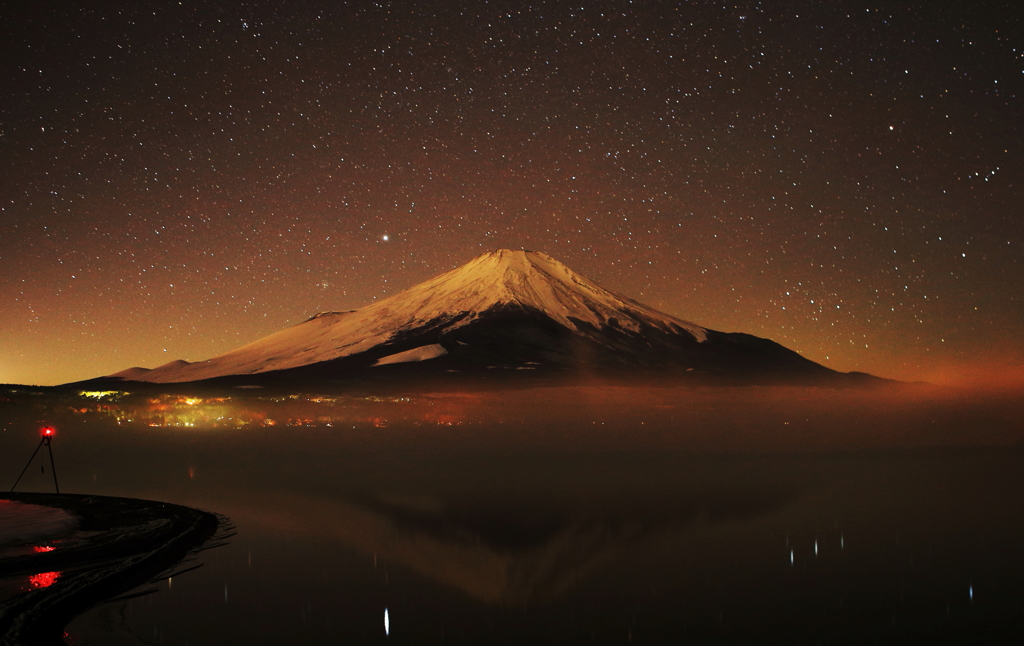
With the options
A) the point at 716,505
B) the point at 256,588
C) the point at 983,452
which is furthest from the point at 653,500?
the point at 983,452

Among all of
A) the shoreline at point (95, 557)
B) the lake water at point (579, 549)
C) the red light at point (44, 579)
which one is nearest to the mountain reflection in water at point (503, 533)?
the lake water at point (579, 549)

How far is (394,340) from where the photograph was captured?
19662cm

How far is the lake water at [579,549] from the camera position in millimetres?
16734

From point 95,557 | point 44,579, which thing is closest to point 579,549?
point 95,557

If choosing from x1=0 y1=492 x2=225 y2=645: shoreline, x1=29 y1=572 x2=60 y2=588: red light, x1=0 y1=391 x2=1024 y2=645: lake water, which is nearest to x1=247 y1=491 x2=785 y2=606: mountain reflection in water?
x1=0 y1=391 x2=1024 y2=645: lake water

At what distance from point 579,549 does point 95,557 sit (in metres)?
13.2

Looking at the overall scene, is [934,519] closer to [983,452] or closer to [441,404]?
[983,452]

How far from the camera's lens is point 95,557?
67.4ft

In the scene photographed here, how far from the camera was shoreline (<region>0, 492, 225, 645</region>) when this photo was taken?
15359 mm

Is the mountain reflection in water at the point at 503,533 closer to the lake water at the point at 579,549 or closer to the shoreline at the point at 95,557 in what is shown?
the lake water at the point at 579,549

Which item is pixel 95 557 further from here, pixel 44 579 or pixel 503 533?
pixel 503 533

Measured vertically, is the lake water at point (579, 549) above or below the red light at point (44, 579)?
below

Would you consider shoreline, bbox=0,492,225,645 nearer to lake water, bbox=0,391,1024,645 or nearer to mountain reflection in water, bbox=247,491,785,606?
lake water, bbox=0,391,1024,645

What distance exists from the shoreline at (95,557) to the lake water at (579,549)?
2.42 feet
